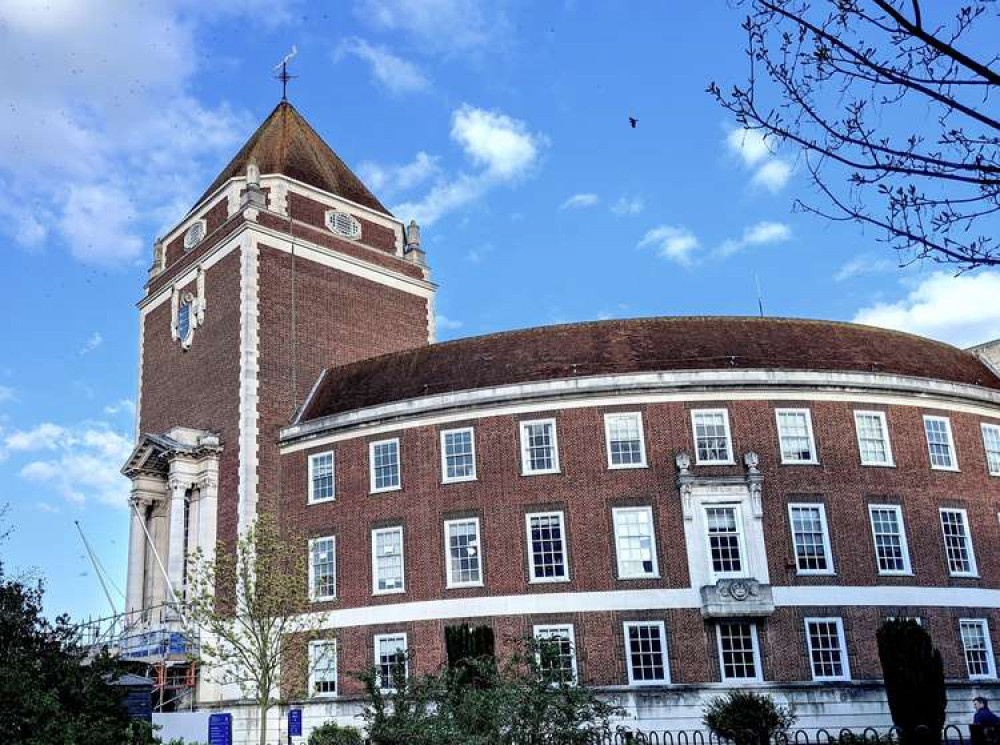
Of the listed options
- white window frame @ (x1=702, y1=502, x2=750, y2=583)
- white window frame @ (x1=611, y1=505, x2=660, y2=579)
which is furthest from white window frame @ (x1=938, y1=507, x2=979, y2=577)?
white window frame @ (x1=611, y1=505, x2=660, y2=579)

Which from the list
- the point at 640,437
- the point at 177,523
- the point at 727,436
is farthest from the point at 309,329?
the point at 727,436

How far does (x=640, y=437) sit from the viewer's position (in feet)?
114

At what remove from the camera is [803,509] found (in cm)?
3419

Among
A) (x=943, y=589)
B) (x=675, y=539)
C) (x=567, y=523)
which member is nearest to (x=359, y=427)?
(x=567, y=523)

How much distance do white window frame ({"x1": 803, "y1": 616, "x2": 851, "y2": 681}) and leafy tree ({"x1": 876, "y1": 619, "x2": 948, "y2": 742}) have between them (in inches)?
275

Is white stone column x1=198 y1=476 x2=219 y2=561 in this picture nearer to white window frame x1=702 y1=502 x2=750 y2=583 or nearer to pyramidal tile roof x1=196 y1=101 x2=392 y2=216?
pyramidal tile roof x1=196 y1=101 x2=392 y2=216

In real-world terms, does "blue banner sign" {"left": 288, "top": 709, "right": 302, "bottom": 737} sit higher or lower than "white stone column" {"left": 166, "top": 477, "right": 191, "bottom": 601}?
lower

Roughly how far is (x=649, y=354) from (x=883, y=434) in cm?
839

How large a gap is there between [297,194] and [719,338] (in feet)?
66.4

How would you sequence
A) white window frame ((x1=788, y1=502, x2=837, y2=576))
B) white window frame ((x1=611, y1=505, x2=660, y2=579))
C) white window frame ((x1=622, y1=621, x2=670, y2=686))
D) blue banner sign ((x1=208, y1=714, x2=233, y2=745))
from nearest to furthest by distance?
blue banner sign ((x1=208, y1=714, x2=233, y2=745)) → white window frame ((x1=622, y1=621, x2=670, y2=686)) → white window frame ((x1=611, y1=505, x2=660, y2=579)) → white window frame ((x1=788, y1=502, x2=837, y2=576))

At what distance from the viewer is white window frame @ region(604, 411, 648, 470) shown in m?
34.4

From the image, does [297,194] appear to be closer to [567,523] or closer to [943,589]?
[567,523]

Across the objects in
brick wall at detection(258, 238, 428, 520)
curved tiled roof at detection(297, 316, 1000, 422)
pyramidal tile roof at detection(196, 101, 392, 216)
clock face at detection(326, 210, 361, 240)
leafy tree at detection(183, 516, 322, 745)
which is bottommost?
leafy tree at detection(183, 516, 322, 745)

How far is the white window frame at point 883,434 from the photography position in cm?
3525
